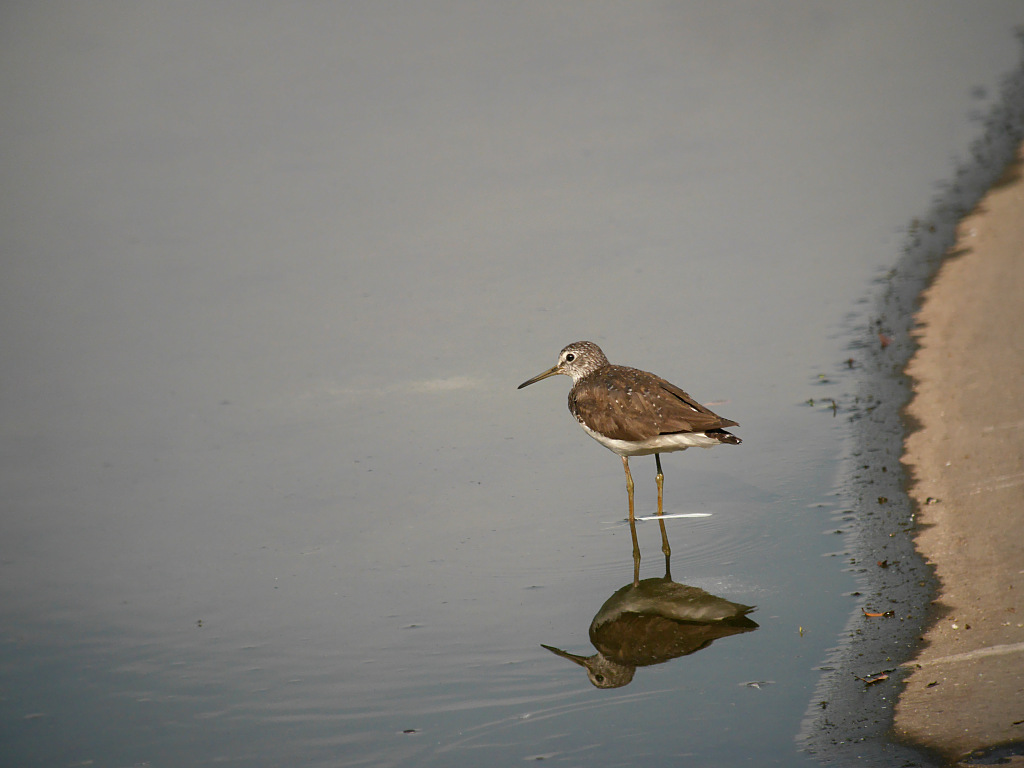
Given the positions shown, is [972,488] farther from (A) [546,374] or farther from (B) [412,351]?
(B) [412,351]

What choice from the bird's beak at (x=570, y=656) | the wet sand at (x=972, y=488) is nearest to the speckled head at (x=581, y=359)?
the wet sand at (x=972, y=488)

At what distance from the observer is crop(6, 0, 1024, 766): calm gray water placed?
20.5 feet

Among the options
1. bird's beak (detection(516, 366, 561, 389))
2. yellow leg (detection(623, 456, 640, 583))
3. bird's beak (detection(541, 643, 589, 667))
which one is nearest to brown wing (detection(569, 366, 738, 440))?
yellow leg (detection(623, 456, 640, 583))

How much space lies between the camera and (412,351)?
11.0 metres

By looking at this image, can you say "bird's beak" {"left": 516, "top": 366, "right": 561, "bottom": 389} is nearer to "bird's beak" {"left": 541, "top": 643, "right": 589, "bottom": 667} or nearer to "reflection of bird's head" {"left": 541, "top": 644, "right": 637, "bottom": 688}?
"bird's beak" {"left": 541, "top": 643, "right": 589, "bottom": 667}

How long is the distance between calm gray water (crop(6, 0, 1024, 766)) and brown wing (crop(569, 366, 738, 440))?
0.63m

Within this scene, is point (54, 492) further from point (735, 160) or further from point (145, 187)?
point (735, 160)

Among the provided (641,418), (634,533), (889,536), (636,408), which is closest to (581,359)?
(636,408)

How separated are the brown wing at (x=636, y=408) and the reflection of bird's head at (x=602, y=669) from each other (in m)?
2.06

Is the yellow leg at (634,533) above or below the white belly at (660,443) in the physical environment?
below

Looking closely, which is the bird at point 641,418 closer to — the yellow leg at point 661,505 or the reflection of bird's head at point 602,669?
the yellow leg at point 661,505

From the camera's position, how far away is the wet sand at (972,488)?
5293 millimetres

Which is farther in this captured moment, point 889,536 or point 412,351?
point 412,351

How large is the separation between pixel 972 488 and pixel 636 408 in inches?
94.2
